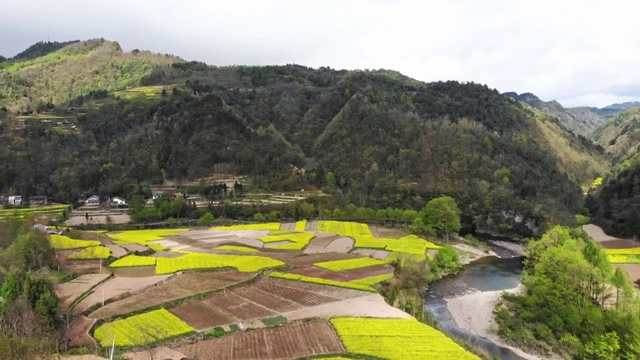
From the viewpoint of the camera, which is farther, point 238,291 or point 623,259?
point 623,259

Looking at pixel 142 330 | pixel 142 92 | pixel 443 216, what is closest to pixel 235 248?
pixel 142 330

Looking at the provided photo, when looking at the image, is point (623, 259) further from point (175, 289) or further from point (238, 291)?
point (175, 289)

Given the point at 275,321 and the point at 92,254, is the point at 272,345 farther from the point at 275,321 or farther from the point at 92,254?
the point at 92,254

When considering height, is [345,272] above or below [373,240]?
below

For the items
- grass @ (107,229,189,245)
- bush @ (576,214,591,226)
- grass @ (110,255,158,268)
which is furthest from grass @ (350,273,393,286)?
bush @ (576,214,591,226)

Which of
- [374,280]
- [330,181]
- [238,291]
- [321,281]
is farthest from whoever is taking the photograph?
[330,181]

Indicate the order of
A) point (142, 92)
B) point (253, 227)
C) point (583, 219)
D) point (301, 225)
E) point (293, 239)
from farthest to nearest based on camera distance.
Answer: point (142, 92)
point (583, 219)
point (301, 225)
point (253, 227)
point (293, 239)

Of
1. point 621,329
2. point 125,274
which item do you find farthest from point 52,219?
point 621,329

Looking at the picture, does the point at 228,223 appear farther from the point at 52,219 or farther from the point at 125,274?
the point at 125,274

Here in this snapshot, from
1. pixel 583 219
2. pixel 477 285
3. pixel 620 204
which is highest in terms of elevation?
pixel 620 204

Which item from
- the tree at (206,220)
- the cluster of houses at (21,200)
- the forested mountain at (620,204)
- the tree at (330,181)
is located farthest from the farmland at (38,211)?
the forested mountain at (620,204)
